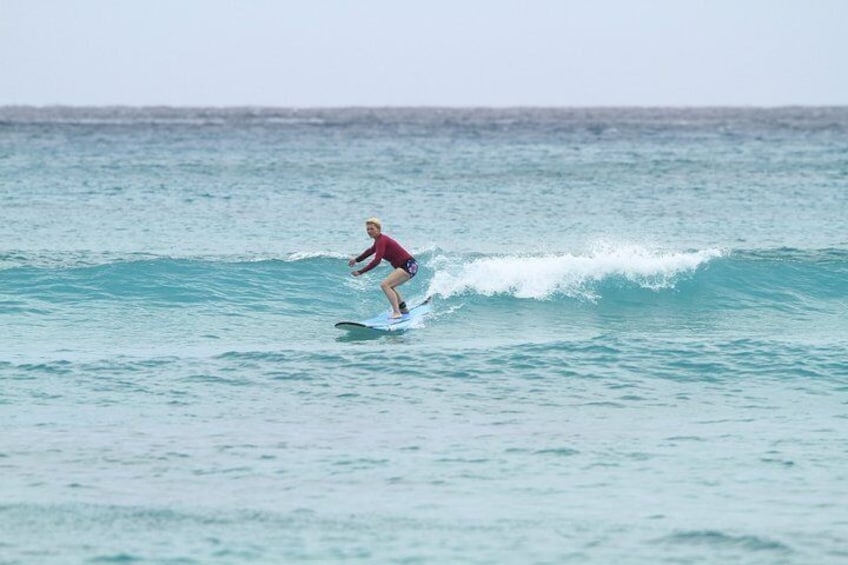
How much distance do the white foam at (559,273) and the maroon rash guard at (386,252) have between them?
12.6 ft

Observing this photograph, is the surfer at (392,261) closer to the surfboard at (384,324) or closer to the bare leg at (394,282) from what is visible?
the bare leg at (394,282)

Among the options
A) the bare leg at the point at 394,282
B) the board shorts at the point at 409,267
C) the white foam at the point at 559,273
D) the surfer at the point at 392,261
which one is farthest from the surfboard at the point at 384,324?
the white foam at the point at 559,273

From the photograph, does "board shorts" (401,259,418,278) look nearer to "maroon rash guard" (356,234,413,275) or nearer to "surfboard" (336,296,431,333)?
"maroon rash guard" (356,234,413,275)

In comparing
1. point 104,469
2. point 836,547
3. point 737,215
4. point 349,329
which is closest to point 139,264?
point 349,329

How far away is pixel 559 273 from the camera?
20438mm

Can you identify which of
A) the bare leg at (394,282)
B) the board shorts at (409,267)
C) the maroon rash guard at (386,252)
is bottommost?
the bare leg at (394,282)

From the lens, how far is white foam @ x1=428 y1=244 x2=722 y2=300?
65.2ft

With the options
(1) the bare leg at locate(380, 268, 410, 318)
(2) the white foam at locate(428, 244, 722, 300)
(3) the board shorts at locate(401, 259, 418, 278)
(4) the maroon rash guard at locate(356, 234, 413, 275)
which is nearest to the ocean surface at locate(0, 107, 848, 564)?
(2) the white foam at locate(428, 244, 722, 300)

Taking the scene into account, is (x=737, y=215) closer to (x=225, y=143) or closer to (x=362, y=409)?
(x=362, y=409)

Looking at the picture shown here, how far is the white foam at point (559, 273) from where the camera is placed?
65.2ft

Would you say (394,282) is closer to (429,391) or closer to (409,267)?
(409,267)

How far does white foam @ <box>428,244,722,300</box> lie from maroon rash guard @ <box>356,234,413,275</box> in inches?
151

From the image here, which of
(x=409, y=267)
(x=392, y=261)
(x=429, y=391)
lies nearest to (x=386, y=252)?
(x=392, y=261)

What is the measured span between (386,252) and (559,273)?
547 cm
